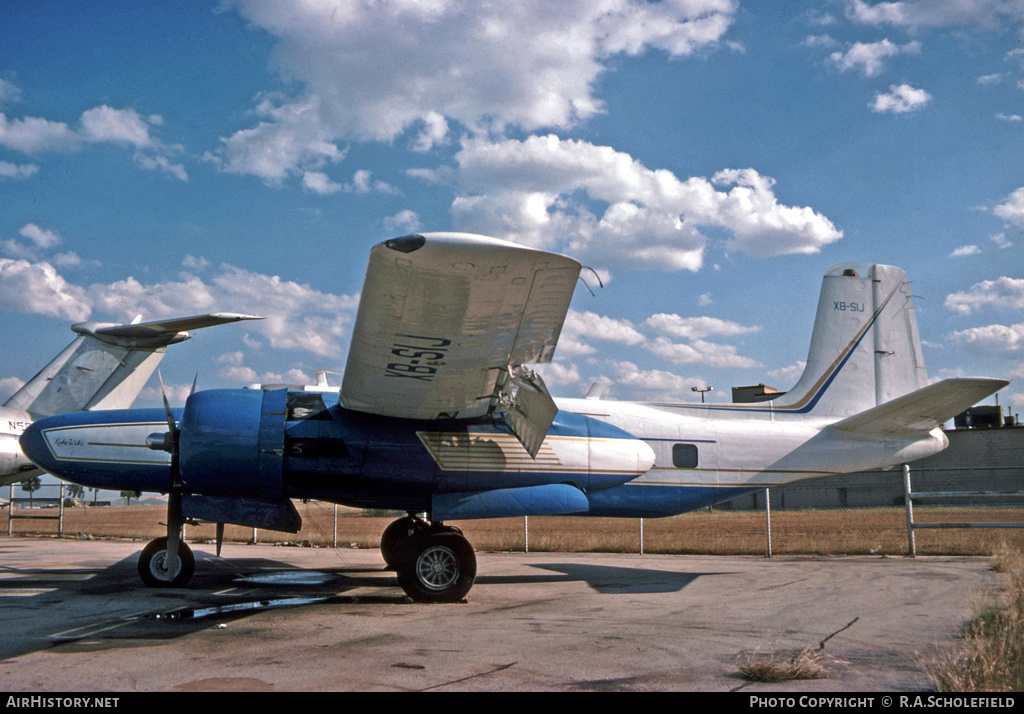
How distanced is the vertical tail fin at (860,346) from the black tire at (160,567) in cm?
1045

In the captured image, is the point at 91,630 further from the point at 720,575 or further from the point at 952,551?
the point at 952,551

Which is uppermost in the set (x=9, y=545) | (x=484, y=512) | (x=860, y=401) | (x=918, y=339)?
(x=918, y=339)

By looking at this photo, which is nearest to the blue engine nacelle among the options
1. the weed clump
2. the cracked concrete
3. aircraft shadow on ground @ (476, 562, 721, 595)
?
the cracked concrete

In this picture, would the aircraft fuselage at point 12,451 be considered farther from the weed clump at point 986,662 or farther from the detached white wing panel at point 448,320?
the weed clump at point 986,662

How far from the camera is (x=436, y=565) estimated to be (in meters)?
9.77

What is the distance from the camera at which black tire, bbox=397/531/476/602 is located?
9617 millimetres

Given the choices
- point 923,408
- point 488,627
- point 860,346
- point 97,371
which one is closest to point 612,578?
point 488,627

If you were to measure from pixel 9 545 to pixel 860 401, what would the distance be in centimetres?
2233

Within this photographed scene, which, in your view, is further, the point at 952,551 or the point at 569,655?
the point at 952,551

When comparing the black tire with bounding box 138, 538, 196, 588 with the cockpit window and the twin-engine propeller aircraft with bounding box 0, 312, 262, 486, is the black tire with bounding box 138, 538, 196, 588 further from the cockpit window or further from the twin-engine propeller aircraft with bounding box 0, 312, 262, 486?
the cockpit window

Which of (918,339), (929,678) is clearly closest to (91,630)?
(929,678)

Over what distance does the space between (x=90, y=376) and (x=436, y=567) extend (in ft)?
38.6
